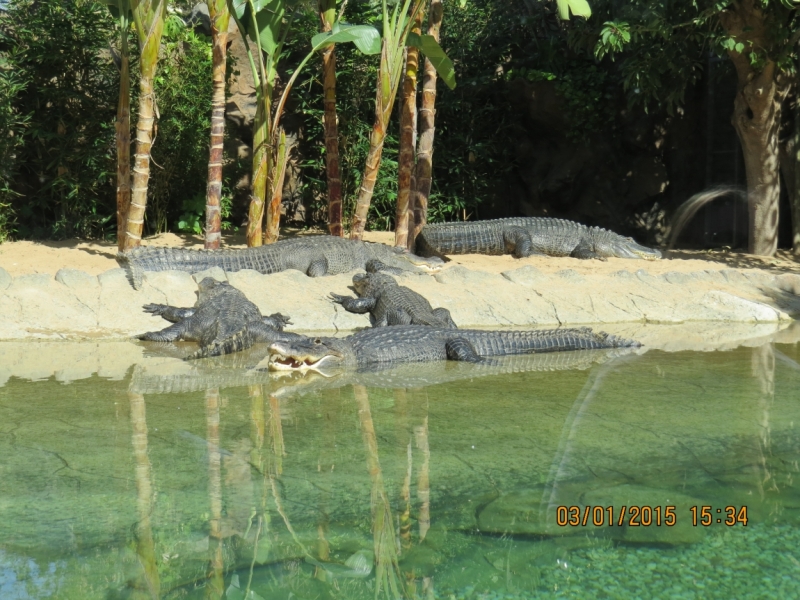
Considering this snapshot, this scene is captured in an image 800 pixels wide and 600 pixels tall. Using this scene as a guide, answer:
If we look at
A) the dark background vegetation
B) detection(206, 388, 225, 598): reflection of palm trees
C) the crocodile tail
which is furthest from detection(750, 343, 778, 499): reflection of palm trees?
the dark background vegetation

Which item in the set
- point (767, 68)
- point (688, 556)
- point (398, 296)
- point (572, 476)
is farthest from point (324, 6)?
point (688, 556)

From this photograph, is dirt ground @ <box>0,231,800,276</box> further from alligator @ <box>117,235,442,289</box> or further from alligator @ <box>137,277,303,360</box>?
alligator @ <box>137,277,303,360</box>

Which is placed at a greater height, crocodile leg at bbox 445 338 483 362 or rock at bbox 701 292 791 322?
rock at bbox 701 292 791 322

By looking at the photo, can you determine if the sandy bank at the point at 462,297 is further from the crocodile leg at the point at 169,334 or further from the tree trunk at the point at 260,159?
the tree trunk at the point at 260,159

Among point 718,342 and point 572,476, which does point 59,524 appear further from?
point 718,342

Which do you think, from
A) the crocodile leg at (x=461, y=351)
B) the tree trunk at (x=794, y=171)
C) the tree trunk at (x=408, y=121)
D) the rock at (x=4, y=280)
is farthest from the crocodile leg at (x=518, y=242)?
the rock at (x=4, y=280)

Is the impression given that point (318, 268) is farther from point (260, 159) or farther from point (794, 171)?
point (794, 171)

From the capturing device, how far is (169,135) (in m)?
11.3

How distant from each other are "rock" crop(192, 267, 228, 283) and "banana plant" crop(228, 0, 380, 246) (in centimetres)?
123

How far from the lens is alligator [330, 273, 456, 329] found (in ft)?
22.8

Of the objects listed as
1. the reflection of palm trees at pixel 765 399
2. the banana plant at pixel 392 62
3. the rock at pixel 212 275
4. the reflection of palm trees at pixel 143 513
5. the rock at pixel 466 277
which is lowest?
the reflection of palm trees at pixel 143 513

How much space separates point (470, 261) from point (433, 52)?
7.64ft

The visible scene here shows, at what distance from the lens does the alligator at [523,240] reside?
10.9 meters

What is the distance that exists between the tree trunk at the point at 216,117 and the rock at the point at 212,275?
3.73 ft
